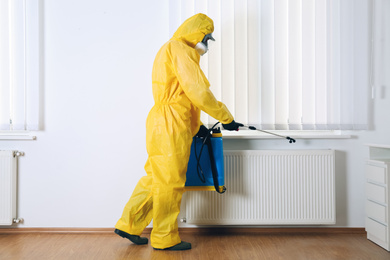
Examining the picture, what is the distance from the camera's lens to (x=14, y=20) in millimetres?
2721

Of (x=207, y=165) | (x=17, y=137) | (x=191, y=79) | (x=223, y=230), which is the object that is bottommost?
(x=223, y=230)

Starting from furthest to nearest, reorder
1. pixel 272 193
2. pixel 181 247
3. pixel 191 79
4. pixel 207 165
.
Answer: pixel 272 193
pixel 207 165
pixel 181 247
pixel 191 79

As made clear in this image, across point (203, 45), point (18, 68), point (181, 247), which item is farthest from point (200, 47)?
point (18, 68)

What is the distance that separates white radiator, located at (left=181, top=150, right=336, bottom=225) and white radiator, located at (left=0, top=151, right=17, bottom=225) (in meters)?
1.31

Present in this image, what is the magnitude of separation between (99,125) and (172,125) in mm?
804

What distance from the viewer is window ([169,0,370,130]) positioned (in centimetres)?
269

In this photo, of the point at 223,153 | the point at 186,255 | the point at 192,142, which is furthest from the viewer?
the point at 223,153

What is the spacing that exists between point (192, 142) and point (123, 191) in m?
0.71

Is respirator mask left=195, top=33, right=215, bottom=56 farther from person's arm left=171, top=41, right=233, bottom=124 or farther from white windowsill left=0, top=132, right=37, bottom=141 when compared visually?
white windowsill left=0, top=132, right=37, bottom=141

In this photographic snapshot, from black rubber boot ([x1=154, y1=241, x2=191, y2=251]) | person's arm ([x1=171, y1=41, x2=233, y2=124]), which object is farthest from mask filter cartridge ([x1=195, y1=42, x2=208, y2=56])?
black rubber boot ([x1=154, y1=241, x2=191, y2=251])

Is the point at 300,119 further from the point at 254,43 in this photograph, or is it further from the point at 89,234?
the point at 89,234

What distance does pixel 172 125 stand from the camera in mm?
2203

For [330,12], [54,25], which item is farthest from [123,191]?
[330,12]

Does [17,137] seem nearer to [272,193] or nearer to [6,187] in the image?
[6,187]
